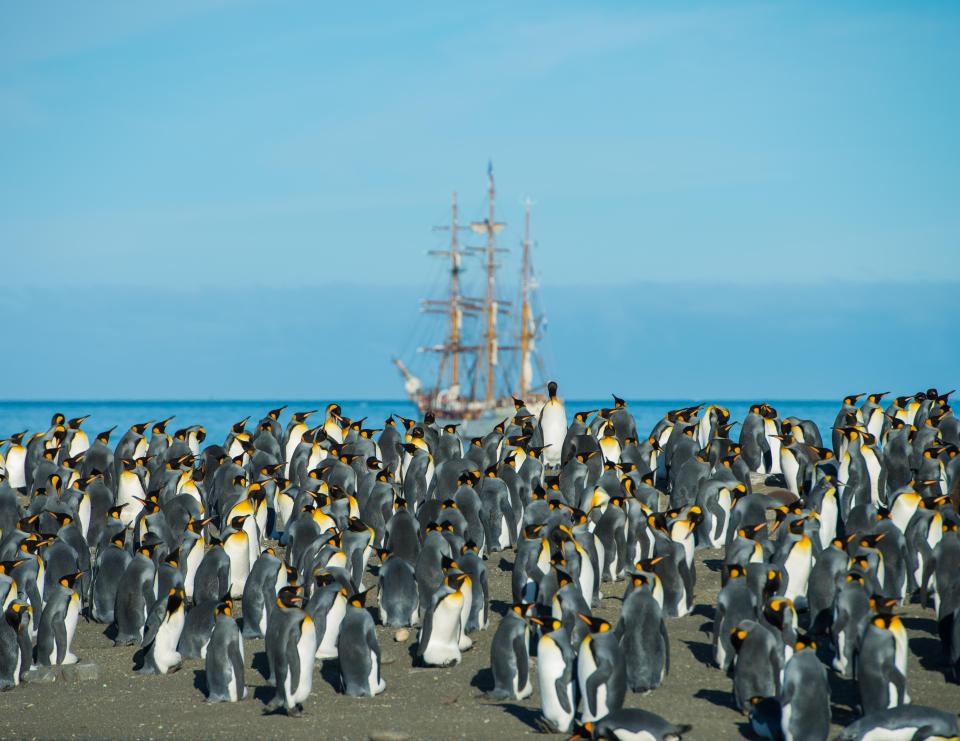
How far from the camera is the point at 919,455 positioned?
16.3 meters

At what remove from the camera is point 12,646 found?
11.1 metres

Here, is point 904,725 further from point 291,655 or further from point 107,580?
point 107,580

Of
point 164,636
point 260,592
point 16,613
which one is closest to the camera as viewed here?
point 16,613

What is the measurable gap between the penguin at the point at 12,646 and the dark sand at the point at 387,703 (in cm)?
16

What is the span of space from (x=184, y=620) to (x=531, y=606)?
10.4 feet

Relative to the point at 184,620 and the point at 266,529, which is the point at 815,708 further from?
the point at 266,529

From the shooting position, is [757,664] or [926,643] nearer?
[757,664]

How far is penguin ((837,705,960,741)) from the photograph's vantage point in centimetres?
848

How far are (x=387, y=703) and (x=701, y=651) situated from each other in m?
2.83

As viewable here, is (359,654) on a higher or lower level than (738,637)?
lower

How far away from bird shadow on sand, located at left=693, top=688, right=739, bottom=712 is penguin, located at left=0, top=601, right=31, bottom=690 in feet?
18.5

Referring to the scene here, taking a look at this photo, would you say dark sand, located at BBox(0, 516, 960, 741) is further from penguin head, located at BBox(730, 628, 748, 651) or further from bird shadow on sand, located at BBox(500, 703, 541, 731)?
penguin head, located at BBox(730, 628, 748, 651)

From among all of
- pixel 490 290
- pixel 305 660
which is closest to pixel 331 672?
pixel 305 660

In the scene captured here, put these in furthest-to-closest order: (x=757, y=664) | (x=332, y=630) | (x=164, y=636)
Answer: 1. (x=164, y=636)
2. (x=332, y=630)
3. (x=757, y=664)
